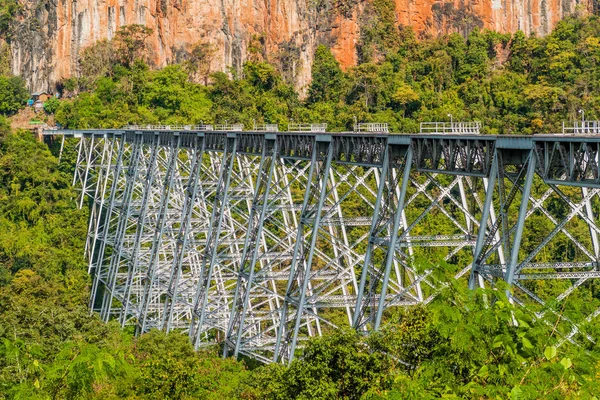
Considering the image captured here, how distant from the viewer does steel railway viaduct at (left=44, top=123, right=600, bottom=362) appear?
19.9m

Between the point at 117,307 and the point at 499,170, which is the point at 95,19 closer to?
the point at 117,307

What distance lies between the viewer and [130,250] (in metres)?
51.9

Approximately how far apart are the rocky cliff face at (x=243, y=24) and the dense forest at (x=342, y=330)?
1565 millimetres

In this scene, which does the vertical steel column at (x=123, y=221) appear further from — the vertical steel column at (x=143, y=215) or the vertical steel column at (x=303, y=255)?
the vertical steel column at (x=303, y=255)

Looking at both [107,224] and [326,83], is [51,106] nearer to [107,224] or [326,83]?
[326,83]

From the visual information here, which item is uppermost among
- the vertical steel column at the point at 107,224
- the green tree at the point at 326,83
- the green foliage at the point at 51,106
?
the green tree at the point at 326,83

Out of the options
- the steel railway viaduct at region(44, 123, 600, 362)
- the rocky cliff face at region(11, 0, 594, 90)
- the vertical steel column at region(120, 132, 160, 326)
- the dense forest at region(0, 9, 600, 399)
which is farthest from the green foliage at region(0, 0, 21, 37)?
the vertical steel column at region(120, 132, 160, 326)

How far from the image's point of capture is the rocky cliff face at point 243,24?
94438mm

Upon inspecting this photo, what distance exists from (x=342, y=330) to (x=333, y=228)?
641 inches

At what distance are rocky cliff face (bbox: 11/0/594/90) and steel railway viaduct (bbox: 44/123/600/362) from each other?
26390 mm

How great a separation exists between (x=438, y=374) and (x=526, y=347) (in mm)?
1826

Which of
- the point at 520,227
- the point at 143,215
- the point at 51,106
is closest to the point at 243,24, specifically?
the point at 51,106

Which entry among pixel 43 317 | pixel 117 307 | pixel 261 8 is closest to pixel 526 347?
pixel 43 317

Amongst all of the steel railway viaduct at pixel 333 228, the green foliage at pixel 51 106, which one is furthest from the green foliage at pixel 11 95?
the steel railway viaduct at pixel 333 228
